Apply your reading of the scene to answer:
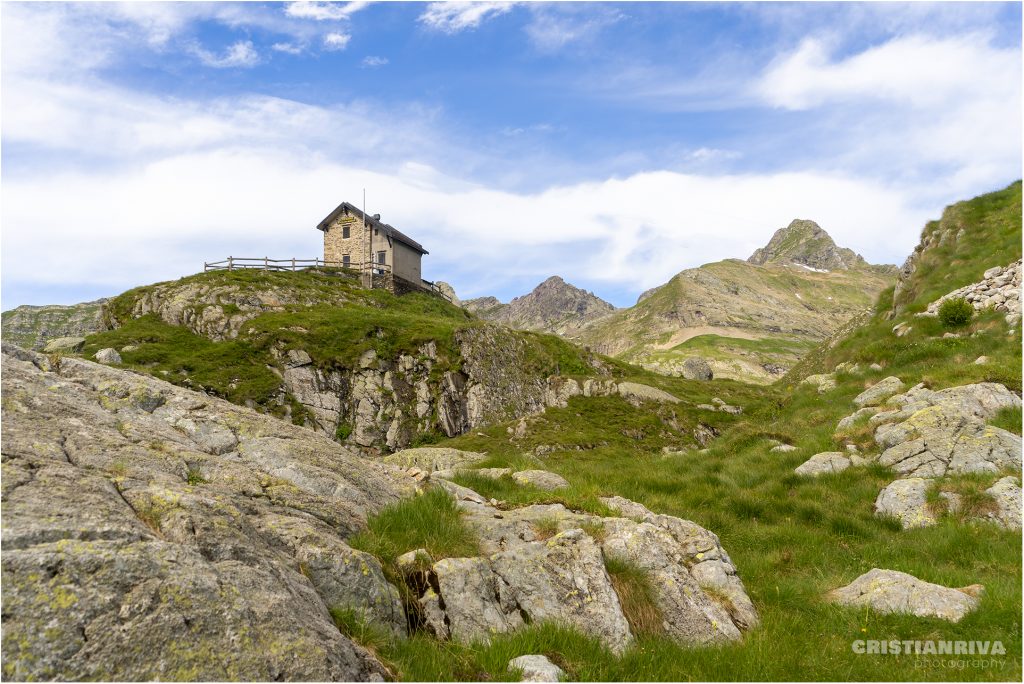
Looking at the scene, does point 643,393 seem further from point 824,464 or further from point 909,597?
point 909,597

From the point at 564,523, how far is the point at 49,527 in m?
7.17

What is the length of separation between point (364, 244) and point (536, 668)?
253 feet

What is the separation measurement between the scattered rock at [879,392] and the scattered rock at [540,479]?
14.4 m

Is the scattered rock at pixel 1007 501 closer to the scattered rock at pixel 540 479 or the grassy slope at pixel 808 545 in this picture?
the grassy slope at pixel 808 545

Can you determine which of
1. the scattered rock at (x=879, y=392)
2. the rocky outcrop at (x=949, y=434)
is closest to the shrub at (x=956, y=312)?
the scattered rock at (x=879, y=392)

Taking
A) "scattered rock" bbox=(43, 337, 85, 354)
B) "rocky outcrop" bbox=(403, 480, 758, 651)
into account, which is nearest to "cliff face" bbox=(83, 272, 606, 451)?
"scattered rock" bbox=(43, 337, 85, 354)

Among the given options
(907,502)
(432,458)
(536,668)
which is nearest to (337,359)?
(432,458)

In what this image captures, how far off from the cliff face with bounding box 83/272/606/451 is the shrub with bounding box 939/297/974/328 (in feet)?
96.9

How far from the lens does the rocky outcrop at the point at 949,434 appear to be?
48.7ft

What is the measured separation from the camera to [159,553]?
4.96 m

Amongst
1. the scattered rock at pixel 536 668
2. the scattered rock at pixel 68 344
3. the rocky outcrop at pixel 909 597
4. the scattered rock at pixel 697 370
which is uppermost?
the scattered rock at pixel 68 344

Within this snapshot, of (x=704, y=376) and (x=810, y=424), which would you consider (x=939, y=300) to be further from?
(x=704, y=376)

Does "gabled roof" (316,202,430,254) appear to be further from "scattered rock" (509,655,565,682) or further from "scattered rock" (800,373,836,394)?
"scattered rock" (509,655,565,682)

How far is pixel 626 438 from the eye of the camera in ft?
137
